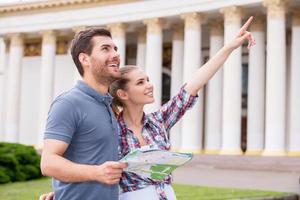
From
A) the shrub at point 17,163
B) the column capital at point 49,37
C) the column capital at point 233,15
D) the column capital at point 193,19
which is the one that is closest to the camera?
the shrub at point 17,163

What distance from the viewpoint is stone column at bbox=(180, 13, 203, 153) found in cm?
3272

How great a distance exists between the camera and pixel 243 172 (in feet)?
82.3

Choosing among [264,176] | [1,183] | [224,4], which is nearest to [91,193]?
[1,183]

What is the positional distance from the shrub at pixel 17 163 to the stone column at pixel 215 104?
48.7 ft

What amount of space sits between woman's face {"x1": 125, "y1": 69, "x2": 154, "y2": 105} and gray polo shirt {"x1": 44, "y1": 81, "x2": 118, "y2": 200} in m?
0.79

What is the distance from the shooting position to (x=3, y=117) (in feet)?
137

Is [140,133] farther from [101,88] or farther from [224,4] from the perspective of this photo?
[224,4]

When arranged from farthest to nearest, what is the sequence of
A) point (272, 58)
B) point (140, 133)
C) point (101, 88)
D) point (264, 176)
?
point (272, 58)
point (264, 176)
point (140, 133)
point (101, 88)

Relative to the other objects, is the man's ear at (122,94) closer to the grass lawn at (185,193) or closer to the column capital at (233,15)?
the grass lawn at (185,193)

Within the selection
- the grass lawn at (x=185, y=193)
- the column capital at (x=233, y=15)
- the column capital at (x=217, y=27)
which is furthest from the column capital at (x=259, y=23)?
the grass lawn at (x=185, y=193)

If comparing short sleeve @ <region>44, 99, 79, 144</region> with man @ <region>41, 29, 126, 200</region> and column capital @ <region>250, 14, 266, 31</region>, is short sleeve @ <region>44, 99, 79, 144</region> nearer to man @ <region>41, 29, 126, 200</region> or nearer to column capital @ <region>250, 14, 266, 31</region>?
man @ <region>41, 29, 126, 200</region>

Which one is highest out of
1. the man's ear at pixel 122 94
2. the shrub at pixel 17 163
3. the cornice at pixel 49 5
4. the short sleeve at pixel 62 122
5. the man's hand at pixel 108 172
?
the cornice at pixel 49 5

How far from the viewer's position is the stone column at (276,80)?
1142 inches

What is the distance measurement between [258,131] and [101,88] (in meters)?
29.0
